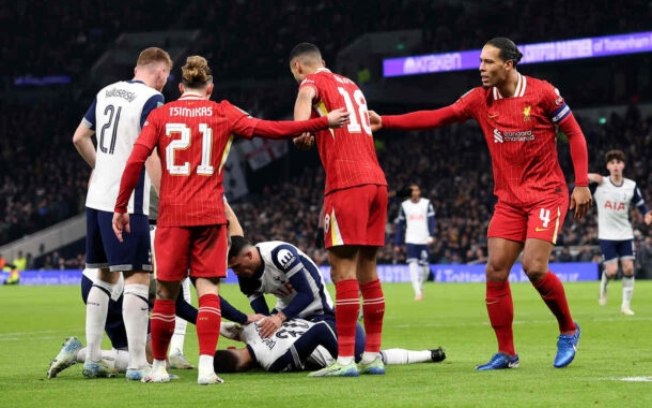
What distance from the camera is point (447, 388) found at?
797 cm

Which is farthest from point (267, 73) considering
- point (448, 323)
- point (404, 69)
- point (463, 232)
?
point (448, 323)

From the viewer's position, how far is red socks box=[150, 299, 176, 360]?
8.77 m

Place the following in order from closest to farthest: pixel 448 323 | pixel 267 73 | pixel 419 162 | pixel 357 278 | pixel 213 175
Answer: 1. pixel 213 175
2. pixel 357 278
3. pixel 448 323
4. pixel 419 162
5. pixel 267 73

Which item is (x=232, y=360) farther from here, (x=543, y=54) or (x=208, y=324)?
(x=543, y=54)

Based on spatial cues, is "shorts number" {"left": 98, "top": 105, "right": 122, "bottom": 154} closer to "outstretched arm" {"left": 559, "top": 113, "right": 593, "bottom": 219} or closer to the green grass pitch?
the green grass pitch

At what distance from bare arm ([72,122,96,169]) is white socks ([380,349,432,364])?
291 centimetres

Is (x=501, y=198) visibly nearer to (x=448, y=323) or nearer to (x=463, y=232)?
(x=448, y=323)

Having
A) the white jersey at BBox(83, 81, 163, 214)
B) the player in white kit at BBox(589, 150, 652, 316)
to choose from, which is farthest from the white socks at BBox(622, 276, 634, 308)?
the white jersey at BBox(83, 81, 163, 214)

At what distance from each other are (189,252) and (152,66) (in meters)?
1.64

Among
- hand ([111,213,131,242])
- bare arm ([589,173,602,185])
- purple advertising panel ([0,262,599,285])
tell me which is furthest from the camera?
purple advertising panel ([0,262,599,285])

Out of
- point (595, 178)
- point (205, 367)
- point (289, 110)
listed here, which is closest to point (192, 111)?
point (205, 367)

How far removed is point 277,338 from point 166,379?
1266mm

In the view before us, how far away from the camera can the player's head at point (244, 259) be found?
→ 390 inches

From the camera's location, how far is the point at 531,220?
953cm
